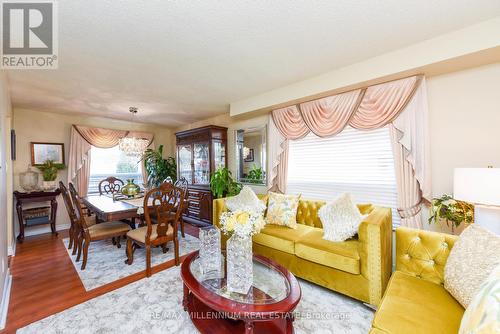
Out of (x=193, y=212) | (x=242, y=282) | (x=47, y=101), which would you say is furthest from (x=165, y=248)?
(x=47, y=101)

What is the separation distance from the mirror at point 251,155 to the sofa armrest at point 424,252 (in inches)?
94.1

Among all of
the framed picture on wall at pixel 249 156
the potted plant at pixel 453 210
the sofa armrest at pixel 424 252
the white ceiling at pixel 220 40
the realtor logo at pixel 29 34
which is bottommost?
the sofa armrest at pixel 424 252

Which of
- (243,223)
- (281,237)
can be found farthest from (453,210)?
(243,223)

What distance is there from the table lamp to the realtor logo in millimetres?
3300

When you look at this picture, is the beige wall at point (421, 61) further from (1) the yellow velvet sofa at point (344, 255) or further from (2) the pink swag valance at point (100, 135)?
(2) the pink swag valance at point (100, 135)

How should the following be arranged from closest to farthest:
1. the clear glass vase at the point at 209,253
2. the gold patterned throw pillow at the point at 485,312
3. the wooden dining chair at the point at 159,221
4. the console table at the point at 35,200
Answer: the gold patterned throw pillow at the point at 485,312 < the clear glass vase at the point at 209,253 < the wooden dining chair at the point at 159,221 < the console table at the point at 35,200

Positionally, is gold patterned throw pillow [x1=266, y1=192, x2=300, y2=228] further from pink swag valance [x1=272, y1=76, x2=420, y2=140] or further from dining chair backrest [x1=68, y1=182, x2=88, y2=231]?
dining chair backrest [x1=68, y1=182, x2=88, y2=231]

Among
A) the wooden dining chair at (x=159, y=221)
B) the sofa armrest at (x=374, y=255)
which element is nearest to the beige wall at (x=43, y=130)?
the wooden dining chair at (x=159, y=221)

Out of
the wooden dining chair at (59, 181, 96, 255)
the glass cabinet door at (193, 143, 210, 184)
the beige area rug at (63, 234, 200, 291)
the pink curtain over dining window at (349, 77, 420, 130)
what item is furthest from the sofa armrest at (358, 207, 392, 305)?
the wooden dining chair at (59, 181, 96, 255)

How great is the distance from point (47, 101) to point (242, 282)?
436cm

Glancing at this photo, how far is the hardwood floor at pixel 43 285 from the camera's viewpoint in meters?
1.82

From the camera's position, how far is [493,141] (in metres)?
1.96

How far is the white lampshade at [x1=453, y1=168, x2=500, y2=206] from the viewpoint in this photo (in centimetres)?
148

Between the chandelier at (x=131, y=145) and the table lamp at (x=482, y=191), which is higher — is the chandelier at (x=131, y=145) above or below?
above
